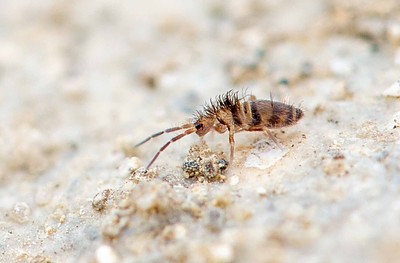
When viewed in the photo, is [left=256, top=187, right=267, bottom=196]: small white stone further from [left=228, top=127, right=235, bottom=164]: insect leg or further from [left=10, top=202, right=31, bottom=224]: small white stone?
[left=10, top=202, right=31, bottom=224]: small white stone

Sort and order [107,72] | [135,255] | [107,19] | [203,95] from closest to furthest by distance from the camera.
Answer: [135,255] → [203,95] → [107,72] → [107,19]

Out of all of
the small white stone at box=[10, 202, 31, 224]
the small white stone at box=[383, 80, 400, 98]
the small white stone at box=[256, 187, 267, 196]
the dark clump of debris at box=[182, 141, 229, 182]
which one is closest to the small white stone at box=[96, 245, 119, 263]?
the dark clump of debris at box=[182, 141, 229, 182]

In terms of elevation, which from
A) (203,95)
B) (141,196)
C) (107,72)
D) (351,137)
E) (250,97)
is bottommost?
(141,196)

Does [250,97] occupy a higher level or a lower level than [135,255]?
higher

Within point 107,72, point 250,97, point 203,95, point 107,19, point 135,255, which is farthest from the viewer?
point 107,19

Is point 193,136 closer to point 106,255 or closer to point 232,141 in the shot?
point 232,141

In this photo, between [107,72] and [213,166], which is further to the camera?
[107,72]

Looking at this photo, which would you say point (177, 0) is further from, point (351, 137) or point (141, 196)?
point (141, 196)

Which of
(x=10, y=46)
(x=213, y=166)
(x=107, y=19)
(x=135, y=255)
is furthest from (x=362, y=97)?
(x=10, y=46)
